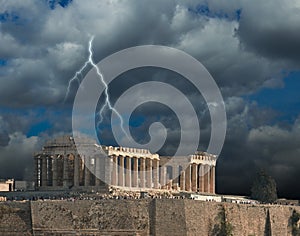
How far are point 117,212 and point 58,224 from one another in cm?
526

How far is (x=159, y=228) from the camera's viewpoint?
71.0 metres

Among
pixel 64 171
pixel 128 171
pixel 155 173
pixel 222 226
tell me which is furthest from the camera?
pixel 155 173

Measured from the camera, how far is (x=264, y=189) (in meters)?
99.3

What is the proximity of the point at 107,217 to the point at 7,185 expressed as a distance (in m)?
28.9

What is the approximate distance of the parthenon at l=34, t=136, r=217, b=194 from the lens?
87.9 m

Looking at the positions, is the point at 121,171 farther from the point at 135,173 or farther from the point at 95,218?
the point at 95,218

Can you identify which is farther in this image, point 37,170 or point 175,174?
point 175,174

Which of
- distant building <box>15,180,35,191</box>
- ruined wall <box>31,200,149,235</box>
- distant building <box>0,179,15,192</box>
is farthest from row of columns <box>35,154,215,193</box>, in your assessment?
ruined wall <box>31,200,149,235</box>

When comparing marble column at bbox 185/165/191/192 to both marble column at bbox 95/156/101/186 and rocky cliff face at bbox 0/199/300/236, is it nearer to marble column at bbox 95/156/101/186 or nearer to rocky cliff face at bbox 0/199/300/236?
marble column at bbox 95/156/101/186

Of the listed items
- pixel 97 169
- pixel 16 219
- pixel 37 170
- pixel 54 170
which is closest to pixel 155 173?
pixel 97 169

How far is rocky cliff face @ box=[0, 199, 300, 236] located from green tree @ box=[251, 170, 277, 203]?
2467cm

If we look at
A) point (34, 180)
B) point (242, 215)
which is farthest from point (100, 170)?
point (242, 215)

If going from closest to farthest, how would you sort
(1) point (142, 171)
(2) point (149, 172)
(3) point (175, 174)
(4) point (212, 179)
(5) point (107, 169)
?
(5) point (107, 169), (1) point (142, 171), (2) point (149, 172), (3) point (175, 174), (4) point (212, 179)

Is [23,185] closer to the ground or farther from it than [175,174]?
closer to the ground
